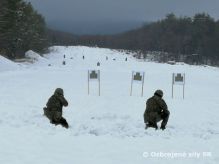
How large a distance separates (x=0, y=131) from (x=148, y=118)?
4.58 meters

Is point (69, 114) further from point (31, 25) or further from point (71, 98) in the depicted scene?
point (31, 25)

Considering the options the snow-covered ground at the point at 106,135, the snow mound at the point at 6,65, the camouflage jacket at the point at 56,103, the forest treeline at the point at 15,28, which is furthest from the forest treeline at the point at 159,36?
the camouflage jacket at the point at 56,103

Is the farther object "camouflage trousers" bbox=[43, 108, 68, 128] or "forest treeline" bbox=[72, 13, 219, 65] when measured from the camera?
"forest treeline" bbox=[72, 13, 219, 65]

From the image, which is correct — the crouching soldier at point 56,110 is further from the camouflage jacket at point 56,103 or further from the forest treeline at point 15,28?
the forest treeline at point 15,28

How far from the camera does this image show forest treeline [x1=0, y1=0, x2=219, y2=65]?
61719 millimetres

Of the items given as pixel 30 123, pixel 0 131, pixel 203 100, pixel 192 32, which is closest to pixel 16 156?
pixel 0 131

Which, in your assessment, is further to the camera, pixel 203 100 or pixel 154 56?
pixel 154 56

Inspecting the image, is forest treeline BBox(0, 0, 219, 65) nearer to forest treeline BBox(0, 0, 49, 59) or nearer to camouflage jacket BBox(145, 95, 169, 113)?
forest treeline BBox(0, 0, 49, 59)

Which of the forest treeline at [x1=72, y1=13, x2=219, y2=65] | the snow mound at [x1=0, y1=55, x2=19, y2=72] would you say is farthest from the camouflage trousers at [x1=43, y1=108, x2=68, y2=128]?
the forest treeline at [x1=72, y1=13, x2=219, y2=65]

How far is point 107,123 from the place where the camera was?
1645cm

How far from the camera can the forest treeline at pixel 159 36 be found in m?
61.7

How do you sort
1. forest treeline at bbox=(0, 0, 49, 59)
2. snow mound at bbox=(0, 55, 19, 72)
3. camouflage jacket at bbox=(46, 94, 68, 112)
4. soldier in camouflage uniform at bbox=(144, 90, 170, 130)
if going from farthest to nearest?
forest treeline at bbox=(0, 0, 49, 59)
snow mound at bbox=(0, 55, 19, 72)
camouflage jacket at bbox=(46, 94, 68, 112)
soldier in camouflage uniform at bbox=(144, 90, 170, 130)

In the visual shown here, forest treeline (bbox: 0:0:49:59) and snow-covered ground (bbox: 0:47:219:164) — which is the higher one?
forest treeline (bbox: 0:0:49:59)

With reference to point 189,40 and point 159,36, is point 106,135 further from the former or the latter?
point 159,36
